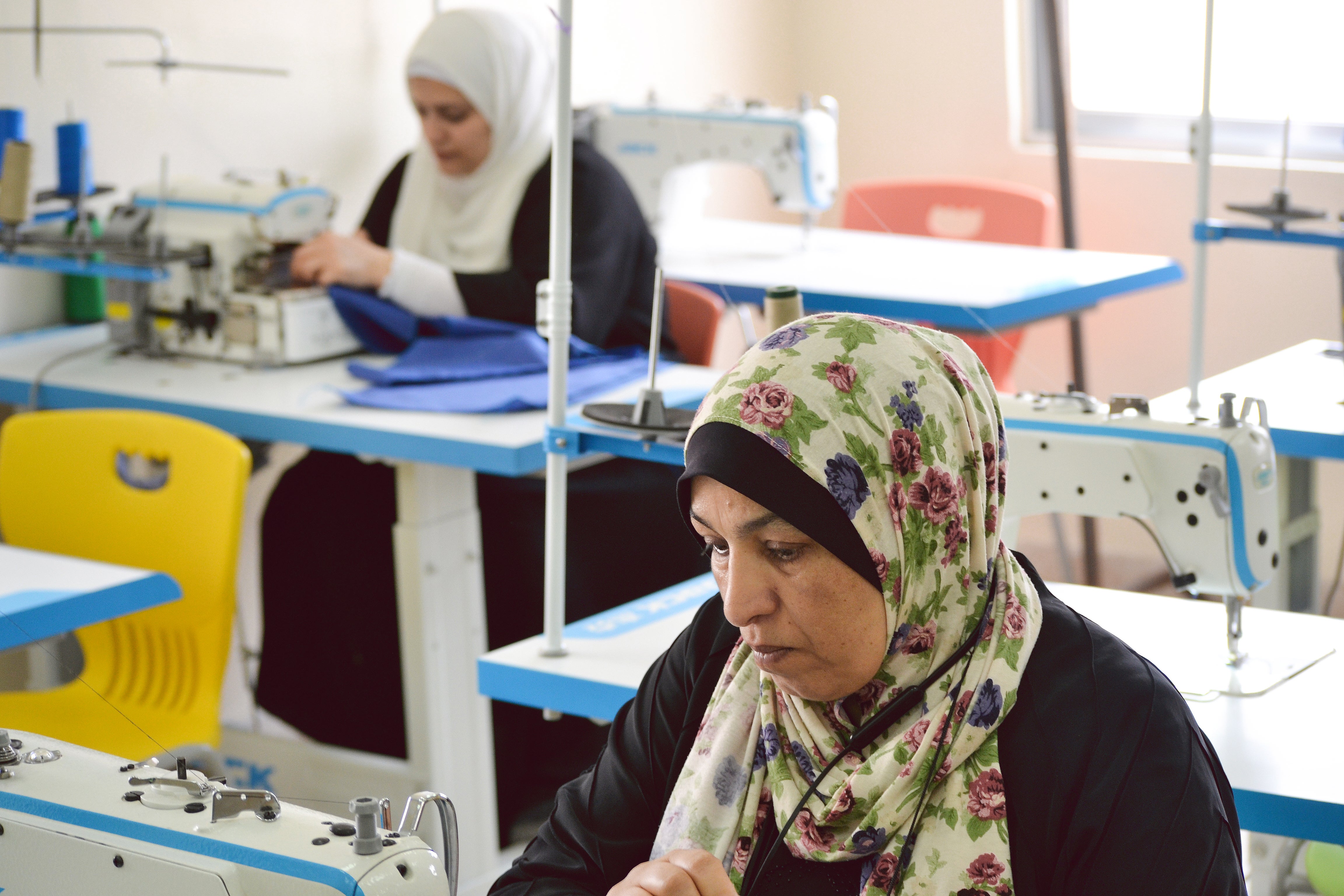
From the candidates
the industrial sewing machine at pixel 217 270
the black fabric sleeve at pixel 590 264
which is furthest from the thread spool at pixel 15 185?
the black fabric sleeve at pixel 590 264

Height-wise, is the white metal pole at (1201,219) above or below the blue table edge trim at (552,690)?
above

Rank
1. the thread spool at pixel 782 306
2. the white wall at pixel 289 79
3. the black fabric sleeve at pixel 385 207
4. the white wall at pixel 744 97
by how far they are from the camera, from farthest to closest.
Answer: the black fabric sleeve at pixel 385 207, the white wall at pixel 744 97, the white wall at pixel 289 79, the thread spool at pixel 782 306

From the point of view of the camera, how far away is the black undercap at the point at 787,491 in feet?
3.79

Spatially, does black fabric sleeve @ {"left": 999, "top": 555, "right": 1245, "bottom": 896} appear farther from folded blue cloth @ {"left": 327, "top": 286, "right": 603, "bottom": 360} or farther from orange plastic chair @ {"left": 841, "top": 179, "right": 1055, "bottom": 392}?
orange plastic chair @ {"left": 841, "top": 179, "right": 1055, "bottom": 392}

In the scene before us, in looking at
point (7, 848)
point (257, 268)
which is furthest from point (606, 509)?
point (7, 848)

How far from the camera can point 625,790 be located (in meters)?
1.37

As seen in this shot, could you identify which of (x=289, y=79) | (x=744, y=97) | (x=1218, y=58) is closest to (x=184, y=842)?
(x=289, y=79)

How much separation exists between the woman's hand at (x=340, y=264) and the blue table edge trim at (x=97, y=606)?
1.12 meters

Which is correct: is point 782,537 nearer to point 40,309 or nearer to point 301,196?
point 301,196

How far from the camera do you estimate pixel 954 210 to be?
414cm

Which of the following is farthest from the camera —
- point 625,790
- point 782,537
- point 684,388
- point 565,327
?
point 684,388

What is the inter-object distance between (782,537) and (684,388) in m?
1.52

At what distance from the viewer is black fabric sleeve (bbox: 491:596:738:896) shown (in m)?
1.34

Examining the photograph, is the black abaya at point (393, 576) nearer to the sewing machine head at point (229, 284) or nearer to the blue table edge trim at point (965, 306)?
the sewing machine head at point (229, 284)
